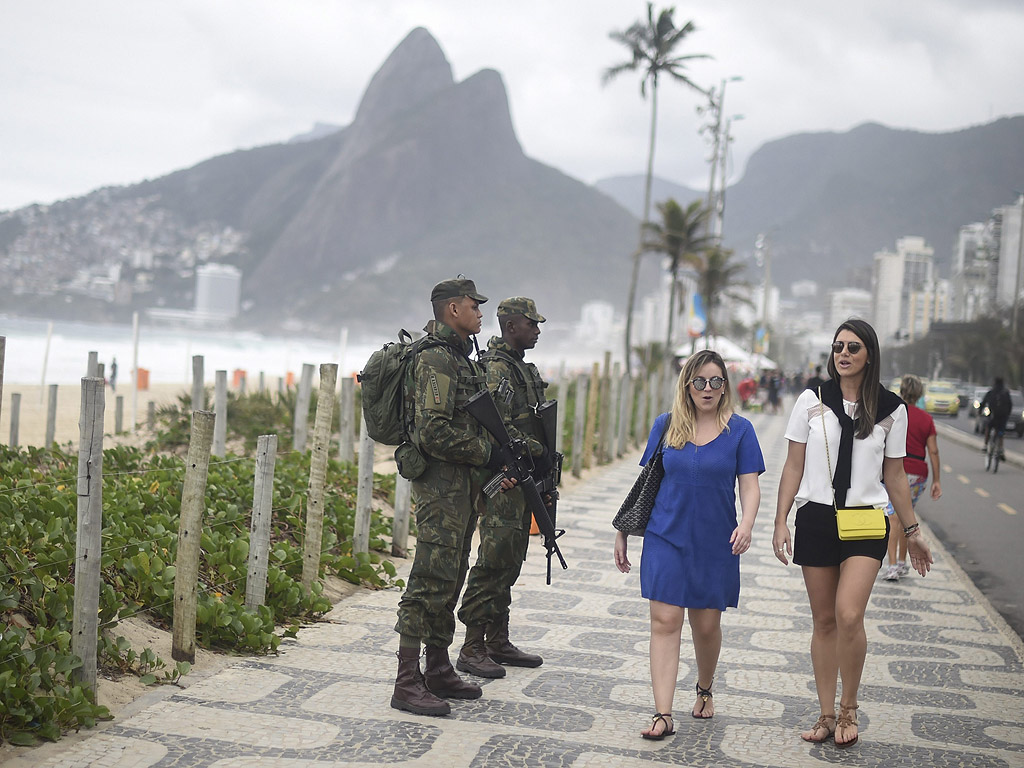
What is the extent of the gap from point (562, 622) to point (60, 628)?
10.4 feet

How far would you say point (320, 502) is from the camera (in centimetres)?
671

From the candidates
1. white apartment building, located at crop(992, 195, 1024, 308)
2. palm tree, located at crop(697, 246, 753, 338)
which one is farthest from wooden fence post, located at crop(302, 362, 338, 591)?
white apartment building, located at crop(992, 195, 1024, 308)

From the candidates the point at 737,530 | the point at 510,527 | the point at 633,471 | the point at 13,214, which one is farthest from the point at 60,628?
the point at 13,214

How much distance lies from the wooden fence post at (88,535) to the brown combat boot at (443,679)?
1.43 m

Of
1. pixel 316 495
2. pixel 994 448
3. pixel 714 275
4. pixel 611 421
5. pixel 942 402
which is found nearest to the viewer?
pixel 316 495

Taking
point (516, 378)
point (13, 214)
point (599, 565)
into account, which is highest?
point (13, 214)

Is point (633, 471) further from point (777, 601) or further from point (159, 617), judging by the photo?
point (159, 617)

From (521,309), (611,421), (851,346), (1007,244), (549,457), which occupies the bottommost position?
(611,421)

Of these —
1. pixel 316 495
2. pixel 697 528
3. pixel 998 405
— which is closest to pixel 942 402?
pixel 998 405

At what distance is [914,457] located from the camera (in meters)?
8.62

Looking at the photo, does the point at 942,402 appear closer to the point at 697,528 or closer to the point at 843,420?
the point at 843,420

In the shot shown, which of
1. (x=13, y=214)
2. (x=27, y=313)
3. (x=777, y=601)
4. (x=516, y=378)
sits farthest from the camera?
(x=13, y=214)

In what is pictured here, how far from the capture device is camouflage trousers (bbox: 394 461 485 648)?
4.69 metres

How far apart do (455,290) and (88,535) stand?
73.1 inches
